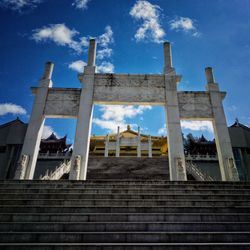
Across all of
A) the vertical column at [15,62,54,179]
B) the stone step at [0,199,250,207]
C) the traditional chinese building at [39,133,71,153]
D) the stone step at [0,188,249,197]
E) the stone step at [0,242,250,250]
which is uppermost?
the traditional chinese building at [39,133,71,153]

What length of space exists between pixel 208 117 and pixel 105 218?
33.3 feet

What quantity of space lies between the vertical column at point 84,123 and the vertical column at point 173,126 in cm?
448

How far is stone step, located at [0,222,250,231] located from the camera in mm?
3816

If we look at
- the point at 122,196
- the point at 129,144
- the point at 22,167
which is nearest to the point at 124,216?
the point at 122,196

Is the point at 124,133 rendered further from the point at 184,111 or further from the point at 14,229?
the point at 14,229

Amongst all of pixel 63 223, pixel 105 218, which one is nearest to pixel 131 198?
pixel 105 218

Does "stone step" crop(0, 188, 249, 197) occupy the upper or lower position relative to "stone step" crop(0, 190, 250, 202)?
upper

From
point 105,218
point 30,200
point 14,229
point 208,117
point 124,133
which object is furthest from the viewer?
point 124,133

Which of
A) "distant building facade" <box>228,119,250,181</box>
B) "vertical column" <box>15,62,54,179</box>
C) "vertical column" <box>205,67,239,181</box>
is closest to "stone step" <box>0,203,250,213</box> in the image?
"vertical column" <box>15,62,54,179</box>

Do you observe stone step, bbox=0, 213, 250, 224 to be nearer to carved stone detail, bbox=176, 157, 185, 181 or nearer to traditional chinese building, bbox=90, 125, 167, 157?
carved stone detail, bbox=176, 157, 185, 181

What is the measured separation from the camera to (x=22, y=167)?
430 inches

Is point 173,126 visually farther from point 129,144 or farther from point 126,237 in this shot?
point 129,144

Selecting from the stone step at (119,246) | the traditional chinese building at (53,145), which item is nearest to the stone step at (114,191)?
the stone step at (119,246)

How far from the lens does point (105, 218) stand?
167 inches
